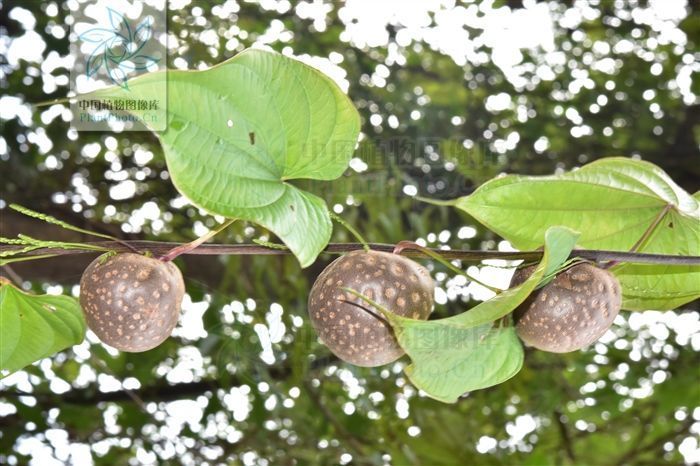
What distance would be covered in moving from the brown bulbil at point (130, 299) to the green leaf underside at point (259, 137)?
101mm

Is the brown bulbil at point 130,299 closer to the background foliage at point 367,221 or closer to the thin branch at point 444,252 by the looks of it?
the thin branch at point 444,252

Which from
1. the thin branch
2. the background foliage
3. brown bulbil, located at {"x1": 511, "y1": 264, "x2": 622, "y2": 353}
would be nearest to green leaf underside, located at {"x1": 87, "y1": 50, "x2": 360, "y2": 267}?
the thin branch

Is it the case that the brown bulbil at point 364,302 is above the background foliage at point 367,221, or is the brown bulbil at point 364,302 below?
above

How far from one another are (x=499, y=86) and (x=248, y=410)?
0.85 metres

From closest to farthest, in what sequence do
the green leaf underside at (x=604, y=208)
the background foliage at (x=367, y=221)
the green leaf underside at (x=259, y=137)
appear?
1. the green leaf underside at (x=259, y=137)
2. the green leaf underside at (x=604, y=208)
3. the background foliage at (x=367, y=221)

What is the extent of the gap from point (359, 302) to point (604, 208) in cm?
20

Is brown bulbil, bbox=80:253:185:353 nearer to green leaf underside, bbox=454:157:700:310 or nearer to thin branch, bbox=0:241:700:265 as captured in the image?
thin branch, bbox=0:241:700:265

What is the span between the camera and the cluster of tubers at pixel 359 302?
0.45 m

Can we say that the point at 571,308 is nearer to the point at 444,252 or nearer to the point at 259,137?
the point at 444,252

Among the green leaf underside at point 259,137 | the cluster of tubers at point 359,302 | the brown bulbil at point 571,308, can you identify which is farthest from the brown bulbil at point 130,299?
the brown bulbil at point 571,308

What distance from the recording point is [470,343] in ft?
1.52

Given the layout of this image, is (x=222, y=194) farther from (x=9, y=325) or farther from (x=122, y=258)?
(x=9, y=325)

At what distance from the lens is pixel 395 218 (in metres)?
1.19

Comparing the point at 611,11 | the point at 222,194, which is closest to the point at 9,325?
the point at 222,194
